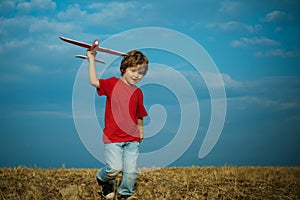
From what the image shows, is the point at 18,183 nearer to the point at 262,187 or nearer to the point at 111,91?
the point at 111,91

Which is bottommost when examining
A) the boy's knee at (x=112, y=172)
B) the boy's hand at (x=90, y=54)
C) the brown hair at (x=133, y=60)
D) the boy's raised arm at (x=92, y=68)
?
the boy's knee at (x=112, y=172)

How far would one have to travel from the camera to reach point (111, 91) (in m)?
6.05

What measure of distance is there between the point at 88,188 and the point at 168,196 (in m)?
1.38

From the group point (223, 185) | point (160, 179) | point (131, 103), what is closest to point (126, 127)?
point (131, 103)

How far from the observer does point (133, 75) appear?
20.4ft

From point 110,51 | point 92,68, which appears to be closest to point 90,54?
point 92,68

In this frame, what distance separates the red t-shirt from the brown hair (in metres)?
0.27

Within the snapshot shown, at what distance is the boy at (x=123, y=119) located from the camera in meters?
5.95

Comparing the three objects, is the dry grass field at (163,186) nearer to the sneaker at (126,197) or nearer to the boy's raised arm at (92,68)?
the sneaker at (126,197)

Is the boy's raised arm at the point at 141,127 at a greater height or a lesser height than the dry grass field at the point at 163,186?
greater

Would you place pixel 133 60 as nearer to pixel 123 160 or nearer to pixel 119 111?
pixel 119 111

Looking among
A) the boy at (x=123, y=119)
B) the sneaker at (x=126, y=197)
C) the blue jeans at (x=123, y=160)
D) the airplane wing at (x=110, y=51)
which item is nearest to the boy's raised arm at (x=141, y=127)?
the boy at (x=123, y=119)

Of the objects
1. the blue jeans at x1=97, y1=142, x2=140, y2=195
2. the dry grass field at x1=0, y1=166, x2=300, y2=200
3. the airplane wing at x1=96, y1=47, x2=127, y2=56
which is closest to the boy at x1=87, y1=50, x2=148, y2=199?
the blue jeans at x1=97, y1=142, x2=140, y2=195

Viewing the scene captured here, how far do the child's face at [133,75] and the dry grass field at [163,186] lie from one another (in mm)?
1799
